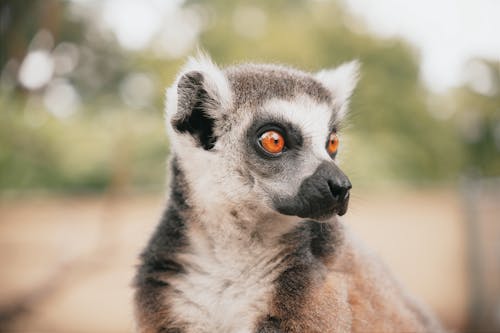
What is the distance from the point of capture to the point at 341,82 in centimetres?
338

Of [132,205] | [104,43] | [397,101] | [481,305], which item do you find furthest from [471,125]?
[132,205]

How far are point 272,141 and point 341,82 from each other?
2.88 feet

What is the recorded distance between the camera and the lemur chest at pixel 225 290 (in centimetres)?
255

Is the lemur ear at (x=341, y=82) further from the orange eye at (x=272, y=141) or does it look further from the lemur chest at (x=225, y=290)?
the lemur chest at (x=225, y=290)

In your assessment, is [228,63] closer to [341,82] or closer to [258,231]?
[341,82]

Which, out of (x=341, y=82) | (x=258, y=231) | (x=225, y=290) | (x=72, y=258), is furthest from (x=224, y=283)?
(x=72, y=258)

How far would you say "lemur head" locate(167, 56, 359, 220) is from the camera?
2.62 m

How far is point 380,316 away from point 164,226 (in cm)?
127

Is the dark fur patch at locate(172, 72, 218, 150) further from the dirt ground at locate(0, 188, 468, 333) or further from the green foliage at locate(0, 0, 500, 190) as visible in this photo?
the dirt ground at locate(0, 188, 468, 333)

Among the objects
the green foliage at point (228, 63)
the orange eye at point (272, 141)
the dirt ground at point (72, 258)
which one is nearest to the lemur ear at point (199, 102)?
the orange eye at point (272, 141)

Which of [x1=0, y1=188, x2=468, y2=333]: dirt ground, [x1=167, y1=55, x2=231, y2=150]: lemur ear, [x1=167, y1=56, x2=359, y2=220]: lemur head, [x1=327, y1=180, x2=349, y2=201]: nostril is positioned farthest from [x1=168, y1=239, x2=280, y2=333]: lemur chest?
[x1=0, y1=188, x2=468, y2=333]: dirt ground

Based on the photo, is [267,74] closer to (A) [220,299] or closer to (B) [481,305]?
(A) [220,299]

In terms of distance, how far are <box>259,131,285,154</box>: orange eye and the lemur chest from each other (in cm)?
53

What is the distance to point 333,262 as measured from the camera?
272 centimetres
